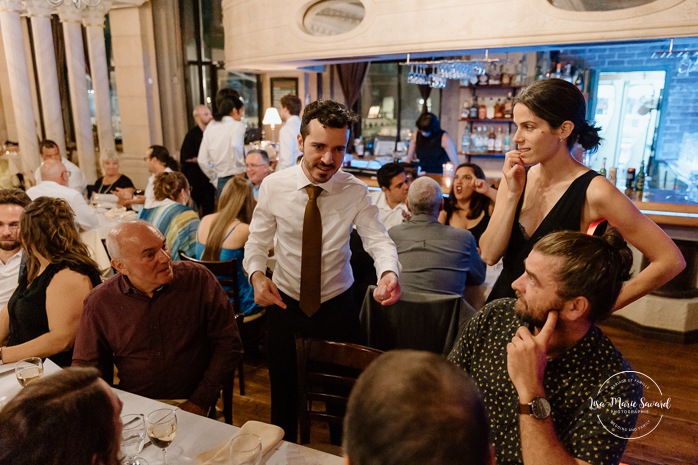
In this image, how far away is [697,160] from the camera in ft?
21.7

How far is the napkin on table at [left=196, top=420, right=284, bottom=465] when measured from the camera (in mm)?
1354

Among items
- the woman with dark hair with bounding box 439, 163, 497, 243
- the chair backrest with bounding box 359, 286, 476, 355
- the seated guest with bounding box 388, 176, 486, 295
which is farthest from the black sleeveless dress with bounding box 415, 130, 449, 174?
the chair backrest with bounding box 359, 286, 476, 355

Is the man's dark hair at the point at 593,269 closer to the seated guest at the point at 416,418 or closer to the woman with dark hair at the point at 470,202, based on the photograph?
the seated guest at the point at 416,418

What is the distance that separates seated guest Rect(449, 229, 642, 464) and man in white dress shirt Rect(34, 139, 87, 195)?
564cm

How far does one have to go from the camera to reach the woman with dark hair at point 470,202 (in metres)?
3.48

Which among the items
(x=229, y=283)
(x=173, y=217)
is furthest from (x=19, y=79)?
(x=229, y=283)

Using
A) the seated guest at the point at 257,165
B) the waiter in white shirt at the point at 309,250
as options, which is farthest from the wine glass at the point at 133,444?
the seated guest at the point at 257,165

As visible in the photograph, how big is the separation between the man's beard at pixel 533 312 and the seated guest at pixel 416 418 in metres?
0.69

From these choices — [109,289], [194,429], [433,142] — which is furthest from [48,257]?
[433,142]

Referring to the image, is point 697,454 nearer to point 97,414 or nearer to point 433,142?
point 97,414

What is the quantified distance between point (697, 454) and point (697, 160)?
5317 mm

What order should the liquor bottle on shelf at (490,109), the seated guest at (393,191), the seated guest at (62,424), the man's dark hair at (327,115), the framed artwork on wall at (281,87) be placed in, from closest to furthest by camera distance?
the seated guest at (62,424), the man's dark hair at (327,115), the seated guest at (393,191), the liquor bottle on shelf at (490,109), the framed artwork on wall at (281,87)

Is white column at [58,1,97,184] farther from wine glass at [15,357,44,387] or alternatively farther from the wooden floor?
wine glass at [15,357,44,387]

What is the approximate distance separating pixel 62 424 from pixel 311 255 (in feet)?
4.26
